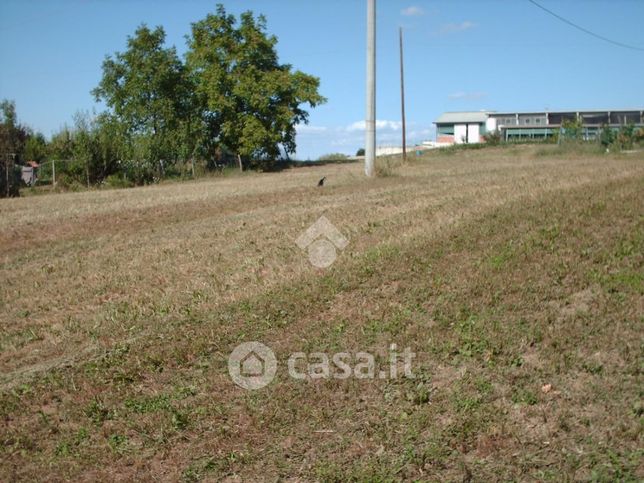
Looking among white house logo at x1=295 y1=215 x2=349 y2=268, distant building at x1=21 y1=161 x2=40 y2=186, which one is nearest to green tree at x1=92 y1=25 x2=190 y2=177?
distant building at x1=21 y1=161 x2=40 y2=186

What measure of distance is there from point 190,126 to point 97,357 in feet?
108

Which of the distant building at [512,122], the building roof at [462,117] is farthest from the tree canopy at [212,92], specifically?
the building roof at [462,117]

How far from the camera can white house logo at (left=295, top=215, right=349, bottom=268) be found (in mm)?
8023

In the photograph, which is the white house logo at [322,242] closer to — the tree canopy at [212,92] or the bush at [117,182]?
the bush at [117,182]

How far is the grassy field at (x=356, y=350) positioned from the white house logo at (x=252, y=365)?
0.32ft

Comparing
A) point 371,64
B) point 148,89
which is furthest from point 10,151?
point 371,64

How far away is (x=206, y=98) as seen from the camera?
3909 cm

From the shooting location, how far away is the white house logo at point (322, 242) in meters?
8.02

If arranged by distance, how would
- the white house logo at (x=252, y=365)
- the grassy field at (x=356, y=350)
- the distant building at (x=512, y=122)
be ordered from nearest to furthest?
the grassy field at (x=356, y=350) < the white house logo at (x=252, y=365) < the distant building at (x=512, y=122)

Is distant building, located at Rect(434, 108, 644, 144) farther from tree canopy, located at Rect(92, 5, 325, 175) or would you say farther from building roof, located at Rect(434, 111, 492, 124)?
tree canopy, located at Rect(92, 5, 325, 175)

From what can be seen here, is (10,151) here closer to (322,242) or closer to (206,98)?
(206,98)

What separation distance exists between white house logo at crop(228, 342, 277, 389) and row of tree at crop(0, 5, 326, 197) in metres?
29.5

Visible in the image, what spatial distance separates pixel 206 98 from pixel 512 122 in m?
56.7

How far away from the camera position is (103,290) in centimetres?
820
